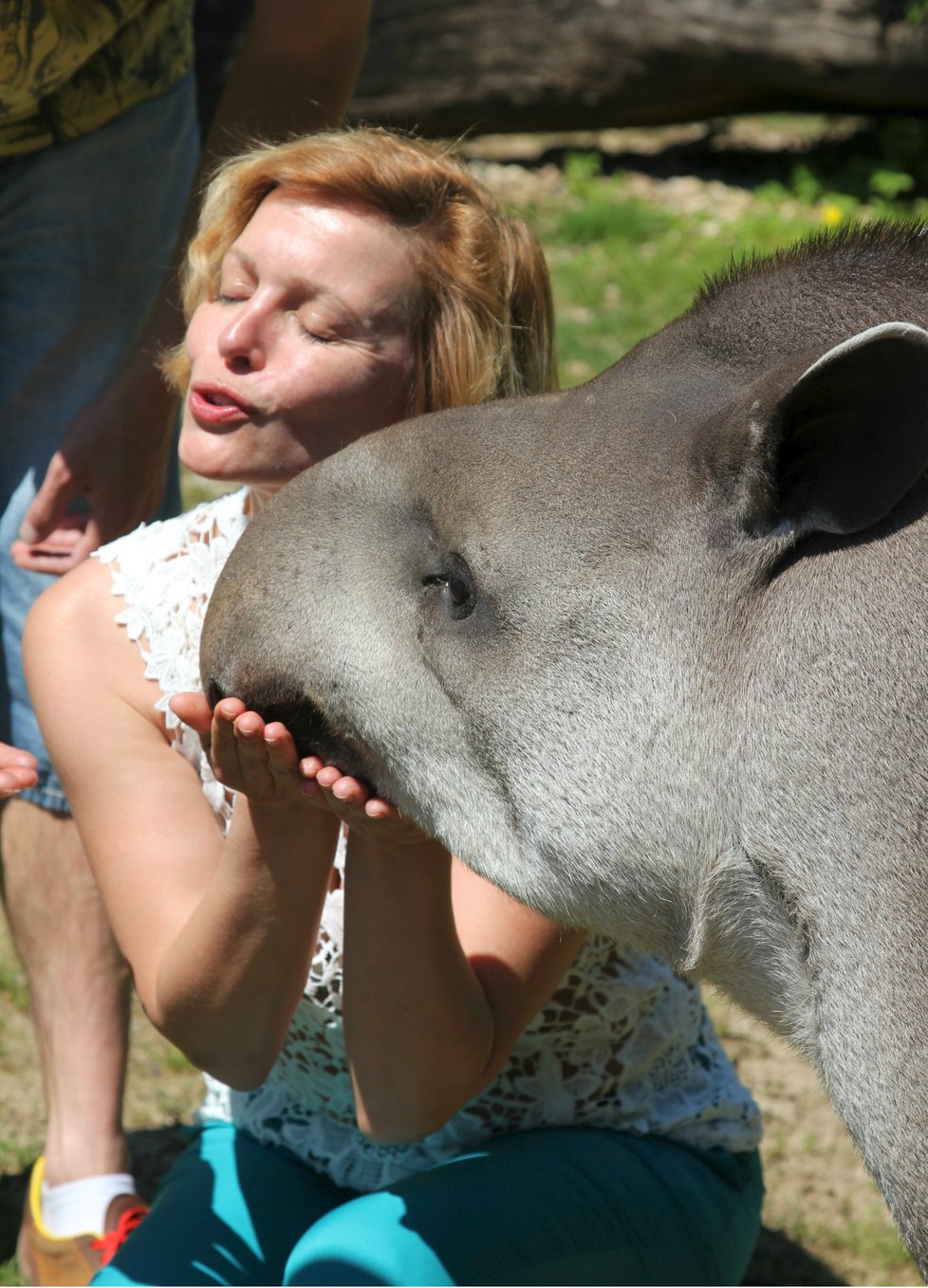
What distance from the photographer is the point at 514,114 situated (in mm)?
10398

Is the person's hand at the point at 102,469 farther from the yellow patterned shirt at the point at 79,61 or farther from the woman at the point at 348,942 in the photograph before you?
the yellow patterned shirt at the point at 79,61

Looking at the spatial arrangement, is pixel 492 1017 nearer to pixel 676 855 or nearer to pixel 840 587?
pixel 676 855

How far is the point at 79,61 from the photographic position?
3.44 meters

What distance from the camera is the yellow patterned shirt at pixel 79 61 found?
3.31 meters

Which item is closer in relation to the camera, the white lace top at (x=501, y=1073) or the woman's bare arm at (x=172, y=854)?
the woman's bare arm at (x=172, y=854)

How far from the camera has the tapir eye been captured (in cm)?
228

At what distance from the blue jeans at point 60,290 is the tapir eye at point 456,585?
172cm

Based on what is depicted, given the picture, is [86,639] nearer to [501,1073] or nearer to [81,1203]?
[501,1073]

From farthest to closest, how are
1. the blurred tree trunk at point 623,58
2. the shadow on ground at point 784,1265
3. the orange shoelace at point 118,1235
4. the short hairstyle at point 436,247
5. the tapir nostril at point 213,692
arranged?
the blurred tree trunk at point 623,58 < the shadow on ground at point 784,1265 < the orange shoelace at point 118,1235 < the short hairstyle at point 436,247 < the tapir nostril at point 213,692

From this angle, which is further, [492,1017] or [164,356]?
[164,356]

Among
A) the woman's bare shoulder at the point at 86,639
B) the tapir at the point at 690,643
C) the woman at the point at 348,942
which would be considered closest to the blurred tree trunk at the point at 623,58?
the woman at the point at 348,942

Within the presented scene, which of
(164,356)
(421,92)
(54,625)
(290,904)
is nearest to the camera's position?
(290,904)

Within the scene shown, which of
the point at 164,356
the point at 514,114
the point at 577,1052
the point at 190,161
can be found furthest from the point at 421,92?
the point at 577,1052

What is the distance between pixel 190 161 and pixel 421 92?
6454 mm
